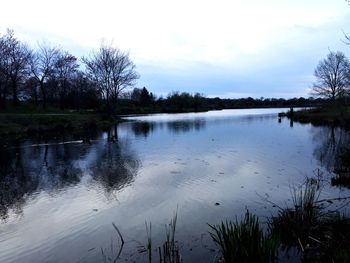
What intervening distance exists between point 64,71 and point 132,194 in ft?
195

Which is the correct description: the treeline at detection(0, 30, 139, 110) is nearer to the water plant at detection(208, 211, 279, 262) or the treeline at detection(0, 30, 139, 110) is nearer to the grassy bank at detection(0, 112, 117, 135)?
the grassy bank at detection(0, 112, 117, 135)

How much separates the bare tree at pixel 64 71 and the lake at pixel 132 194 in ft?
145

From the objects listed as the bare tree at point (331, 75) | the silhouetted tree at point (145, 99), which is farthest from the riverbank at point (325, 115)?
the silhouetted tree at point (145, 99)

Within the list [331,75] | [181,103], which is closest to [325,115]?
[331,75]

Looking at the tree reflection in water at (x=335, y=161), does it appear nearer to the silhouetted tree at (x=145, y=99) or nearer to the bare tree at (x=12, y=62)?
the bare tree at (x=12, y=62)

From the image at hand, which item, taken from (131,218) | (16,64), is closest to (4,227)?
(131,218)

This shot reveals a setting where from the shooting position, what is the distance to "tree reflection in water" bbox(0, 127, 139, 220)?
42.2 ft

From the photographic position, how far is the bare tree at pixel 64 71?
63.9 m

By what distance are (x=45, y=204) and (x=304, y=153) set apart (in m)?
Result: 14.9

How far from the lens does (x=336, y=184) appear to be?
12.6 metres

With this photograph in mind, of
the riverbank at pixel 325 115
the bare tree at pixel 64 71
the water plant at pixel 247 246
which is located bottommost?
the riverbank at pixel 325 115

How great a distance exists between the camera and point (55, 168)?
1730 centimetres

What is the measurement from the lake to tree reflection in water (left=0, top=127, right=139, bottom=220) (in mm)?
46

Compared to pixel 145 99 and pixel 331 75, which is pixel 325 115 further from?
pixel 145 99
